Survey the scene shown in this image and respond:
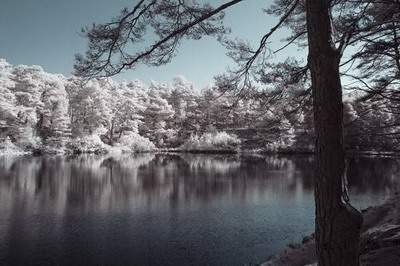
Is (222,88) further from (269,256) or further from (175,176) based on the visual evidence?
(175,176)

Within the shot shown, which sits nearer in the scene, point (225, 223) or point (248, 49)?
point (248, 49)

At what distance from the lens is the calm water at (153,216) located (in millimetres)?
7867

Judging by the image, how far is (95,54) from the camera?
342cm

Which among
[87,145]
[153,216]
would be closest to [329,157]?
[153,216]

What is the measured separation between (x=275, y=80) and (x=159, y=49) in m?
2.67

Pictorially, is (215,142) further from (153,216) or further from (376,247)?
(376,247)

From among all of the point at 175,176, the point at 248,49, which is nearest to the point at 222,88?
the point at 248,49

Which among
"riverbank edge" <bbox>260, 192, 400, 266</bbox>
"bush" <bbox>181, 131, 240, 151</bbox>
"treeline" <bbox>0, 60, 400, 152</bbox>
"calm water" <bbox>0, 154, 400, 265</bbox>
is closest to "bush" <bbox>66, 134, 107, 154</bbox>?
"treeline" <bbox>0, 60, 400, 152</bbox>

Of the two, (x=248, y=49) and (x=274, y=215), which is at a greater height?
(x=248, y=49)

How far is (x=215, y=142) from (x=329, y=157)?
37832mm

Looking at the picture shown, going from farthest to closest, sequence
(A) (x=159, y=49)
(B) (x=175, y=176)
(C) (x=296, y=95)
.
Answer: (B) (x=175, y=176) → (C) (x=296, y=95) → (A) (x=159, y=49)

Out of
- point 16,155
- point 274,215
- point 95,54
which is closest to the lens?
point 95,54

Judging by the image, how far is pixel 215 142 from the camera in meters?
40.0

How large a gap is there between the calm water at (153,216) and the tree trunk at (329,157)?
226 inches
